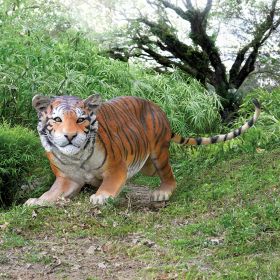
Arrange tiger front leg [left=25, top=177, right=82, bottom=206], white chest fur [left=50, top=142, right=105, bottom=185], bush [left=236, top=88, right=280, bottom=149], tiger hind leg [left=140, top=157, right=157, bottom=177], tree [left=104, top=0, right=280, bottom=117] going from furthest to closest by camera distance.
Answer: tree [left=104, top=0, right=280, bottom=117], bush [left=236, top=88, right=280, bottom=149], tiger hind leg [left=140, top=157, right=157, bottom=177], tiger front leg [left=25, top=177, right=82, bottom=206], white chest fur [left=50, top=142, right=105, bottom=185]

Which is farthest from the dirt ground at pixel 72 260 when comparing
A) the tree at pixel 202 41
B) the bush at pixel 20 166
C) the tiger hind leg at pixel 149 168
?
the tree at pixel 202 41

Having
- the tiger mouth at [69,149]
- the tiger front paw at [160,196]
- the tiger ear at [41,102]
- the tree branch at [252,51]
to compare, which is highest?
the tree branch at [252,51]

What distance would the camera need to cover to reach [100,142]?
4.91 meters

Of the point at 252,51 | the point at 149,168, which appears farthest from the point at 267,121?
the point at 252,51

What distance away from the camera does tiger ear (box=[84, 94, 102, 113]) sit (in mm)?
4840

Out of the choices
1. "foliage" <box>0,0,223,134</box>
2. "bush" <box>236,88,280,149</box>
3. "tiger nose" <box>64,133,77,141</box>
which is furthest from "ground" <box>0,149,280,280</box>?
"foliage" <box>0,0,223,134</box>

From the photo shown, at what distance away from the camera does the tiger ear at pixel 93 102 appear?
4840 millimetres

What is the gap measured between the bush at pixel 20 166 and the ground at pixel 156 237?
55 cm

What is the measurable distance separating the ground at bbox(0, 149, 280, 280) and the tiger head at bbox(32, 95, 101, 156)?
450 millimetres

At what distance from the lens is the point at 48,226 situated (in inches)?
163

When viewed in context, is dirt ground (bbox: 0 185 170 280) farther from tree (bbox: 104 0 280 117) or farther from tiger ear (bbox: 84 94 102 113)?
tree (bbox: 104 0 280 117)

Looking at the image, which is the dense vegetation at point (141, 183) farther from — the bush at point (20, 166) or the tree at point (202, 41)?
the tree at point (202, 41)

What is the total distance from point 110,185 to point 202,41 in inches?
309

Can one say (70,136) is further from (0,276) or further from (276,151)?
(276,151)
